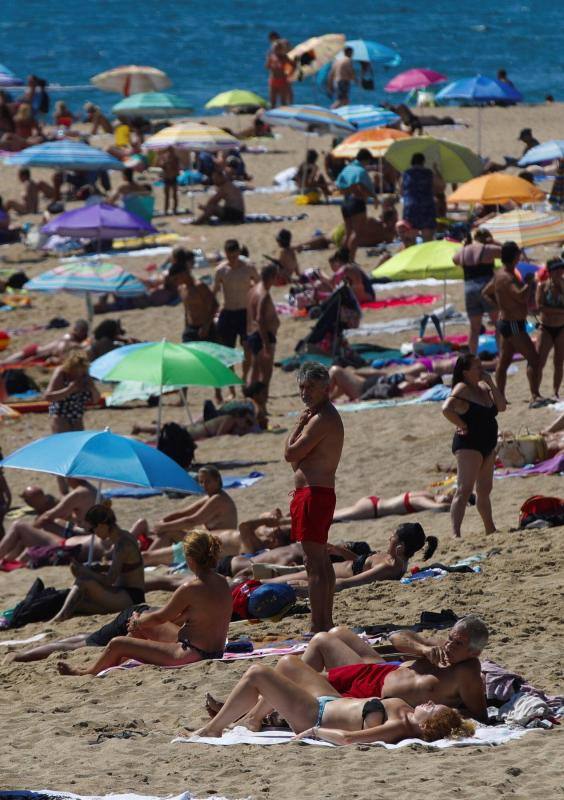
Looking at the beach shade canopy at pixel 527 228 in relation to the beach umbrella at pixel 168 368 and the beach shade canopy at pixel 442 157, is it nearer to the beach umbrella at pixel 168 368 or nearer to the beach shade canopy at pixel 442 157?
the beach umbrella at pixel 168 368

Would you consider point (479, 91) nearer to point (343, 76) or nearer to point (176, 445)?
point (343, 76)

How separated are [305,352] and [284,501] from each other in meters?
3.79

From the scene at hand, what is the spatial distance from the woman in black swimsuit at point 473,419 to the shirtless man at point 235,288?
186 inches

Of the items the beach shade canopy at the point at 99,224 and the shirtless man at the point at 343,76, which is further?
the shirtless man at the point at 343,76

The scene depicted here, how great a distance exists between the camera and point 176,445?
11.9 metres

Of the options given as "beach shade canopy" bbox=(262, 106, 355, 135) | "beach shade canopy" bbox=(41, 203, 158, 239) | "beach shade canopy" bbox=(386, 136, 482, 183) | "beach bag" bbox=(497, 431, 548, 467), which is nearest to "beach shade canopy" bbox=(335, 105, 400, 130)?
"beach shade canopy" bbox=(262, 106, 355, 135)

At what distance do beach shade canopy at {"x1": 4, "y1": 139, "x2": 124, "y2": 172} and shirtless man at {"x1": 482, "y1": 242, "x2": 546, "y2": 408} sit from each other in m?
10.3

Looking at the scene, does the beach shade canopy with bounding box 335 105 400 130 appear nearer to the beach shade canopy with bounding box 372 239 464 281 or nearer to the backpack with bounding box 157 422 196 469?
the beach shade canopy with bounding box 372 239 464 281

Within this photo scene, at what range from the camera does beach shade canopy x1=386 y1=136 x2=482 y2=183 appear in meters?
19.9

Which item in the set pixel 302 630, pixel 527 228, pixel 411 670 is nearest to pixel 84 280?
pixel 527 228

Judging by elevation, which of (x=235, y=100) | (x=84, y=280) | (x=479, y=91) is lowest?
(x=235, y=100)

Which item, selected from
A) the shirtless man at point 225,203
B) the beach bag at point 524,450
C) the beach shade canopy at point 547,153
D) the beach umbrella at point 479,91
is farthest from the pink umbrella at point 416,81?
the beach bag at point 524,450

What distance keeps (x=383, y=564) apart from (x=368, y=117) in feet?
58.6

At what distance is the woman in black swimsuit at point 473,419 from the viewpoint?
8875 millimetres
